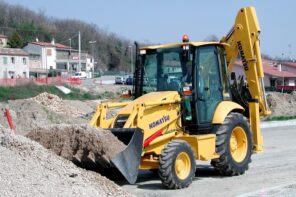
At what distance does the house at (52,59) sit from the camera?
99.4m

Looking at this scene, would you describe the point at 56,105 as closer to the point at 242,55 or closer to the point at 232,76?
the point at 242,55

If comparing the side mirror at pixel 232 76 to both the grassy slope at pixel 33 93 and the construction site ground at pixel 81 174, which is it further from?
the grassy slope at pixel 33 93

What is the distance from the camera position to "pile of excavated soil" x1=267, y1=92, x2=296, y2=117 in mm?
34750

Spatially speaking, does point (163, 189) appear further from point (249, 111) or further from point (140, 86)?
point (249, 111)

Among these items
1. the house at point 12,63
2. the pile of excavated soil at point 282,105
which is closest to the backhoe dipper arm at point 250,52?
the pile of excavated soil at point 282,105

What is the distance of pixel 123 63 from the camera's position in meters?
131

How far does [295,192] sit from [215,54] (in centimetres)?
Result: 336

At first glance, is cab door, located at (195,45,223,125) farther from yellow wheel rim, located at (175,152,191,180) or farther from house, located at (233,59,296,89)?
house, located at (233,59,296,89)

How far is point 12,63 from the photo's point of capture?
83.1 metres

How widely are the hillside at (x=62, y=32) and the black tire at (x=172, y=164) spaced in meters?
112

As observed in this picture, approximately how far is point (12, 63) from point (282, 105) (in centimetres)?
5441

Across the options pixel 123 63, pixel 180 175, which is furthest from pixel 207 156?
pixel 123 63

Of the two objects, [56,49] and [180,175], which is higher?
[56,49]

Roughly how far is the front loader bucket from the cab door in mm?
1732
